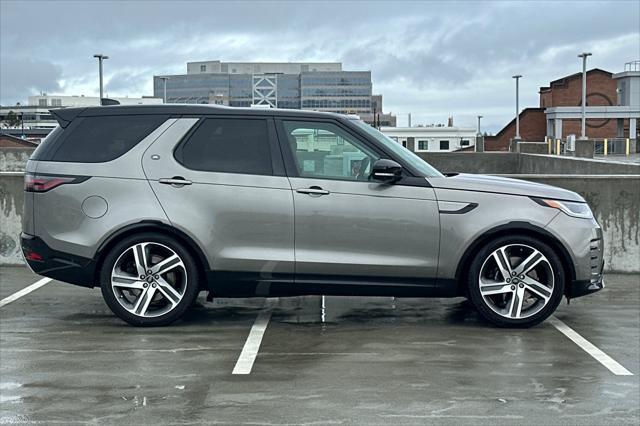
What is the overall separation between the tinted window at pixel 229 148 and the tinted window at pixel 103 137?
14.0 inches

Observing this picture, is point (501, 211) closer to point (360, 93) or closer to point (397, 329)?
point (397, 329)

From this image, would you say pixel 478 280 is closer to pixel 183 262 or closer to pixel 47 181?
pixel 183 262

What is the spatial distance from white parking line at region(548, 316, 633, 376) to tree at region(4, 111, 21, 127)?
9865 cm

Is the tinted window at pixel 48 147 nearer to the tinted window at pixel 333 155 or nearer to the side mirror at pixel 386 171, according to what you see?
the tinted window at pixel 333 155

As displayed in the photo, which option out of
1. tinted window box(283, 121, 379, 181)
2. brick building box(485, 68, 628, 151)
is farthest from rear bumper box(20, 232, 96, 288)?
brick building box(485, 68, 628, 151)

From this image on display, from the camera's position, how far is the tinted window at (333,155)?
26.1 ft

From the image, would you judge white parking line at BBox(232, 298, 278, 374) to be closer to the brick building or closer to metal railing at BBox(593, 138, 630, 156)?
metal railing at BBox(593, 138, 630, 156)

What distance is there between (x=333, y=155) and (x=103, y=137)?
1.89 m

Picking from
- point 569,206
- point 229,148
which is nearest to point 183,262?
point 229,148


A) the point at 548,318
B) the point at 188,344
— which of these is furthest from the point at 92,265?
the point at 548,318

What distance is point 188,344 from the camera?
741 cm

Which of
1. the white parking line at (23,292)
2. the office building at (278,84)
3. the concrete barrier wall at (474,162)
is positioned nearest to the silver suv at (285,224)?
the white parking line at (23,292)

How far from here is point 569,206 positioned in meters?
8.06

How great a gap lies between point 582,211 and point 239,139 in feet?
9.40
